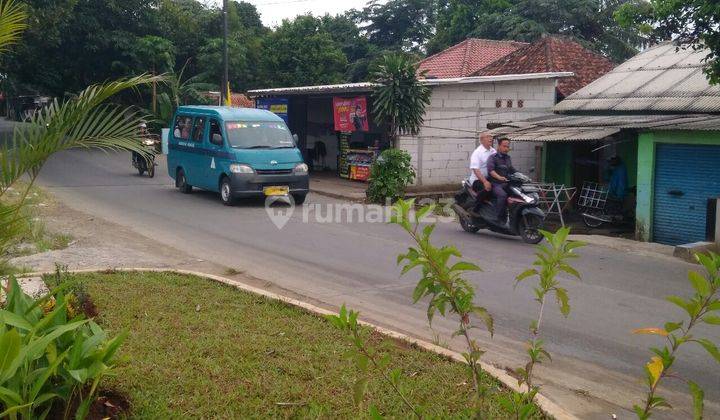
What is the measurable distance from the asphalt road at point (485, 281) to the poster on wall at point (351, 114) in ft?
14.7

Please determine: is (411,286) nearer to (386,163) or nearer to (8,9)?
(8,9)

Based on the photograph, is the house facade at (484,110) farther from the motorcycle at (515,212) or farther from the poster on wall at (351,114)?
the motorcycle at (515,212)

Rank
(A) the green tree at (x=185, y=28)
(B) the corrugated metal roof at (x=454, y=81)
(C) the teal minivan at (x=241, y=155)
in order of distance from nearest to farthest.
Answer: (C) the teal minivan at (x=241, y=155) < (B) the corrugated metal roof at (x=454, y=81) < (A) the green tree at (x=185, y=28)

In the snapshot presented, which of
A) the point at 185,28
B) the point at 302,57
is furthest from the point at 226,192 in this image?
the point at 185,28

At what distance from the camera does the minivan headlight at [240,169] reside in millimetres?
15117

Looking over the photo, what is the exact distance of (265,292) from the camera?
7.85 m

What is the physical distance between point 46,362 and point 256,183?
36.4 ft

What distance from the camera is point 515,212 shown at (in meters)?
11.9

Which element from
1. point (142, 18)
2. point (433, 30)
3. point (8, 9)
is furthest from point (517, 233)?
point (433, 30)

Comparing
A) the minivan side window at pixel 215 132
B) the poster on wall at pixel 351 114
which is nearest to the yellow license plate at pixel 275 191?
the minivan side window at pixel 215 132

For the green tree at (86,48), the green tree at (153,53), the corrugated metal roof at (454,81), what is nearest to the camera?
the corrugated metal roof at (454,81)

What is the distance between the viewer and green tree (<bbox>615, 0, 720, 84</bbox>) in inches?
428

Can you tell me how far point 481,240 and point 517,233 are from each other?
60 cm

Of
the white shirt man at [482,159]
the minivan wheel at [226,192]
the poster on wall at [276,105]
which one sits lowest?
the minivan wheel at [226,192]
